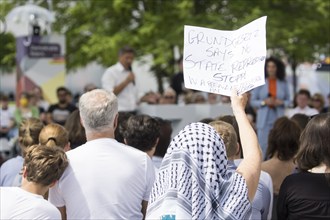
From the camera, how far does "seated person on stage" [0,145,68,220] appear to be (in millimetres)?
4195

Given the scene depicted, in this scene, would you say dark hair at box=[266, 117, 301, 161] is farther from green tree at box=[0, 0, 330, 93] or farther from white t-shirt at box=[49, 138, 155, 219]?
green tree at box=[0, 0, 330, 93]

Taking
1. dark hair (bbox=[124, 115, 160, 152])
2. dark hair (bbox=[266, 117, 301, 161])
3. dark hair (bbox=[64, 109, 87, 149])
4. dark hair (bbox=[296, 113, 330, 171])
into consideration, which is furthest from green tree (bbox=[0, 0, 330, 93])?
dark hair (bbox=[296, 113, 330, 171])

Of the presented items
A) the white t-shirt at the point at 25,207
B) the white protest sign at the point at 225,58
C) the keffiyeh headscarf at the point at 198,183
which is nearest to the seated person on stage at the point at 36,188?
the white t-shirt at the point at 25,207

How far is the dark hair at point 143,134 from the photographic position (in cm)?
576

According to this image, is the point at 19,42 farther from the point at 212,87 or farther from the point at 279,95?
the point at 212,87

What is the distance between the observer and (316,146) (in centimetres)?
468

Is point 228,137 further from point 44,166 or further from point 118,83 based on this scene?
point 118,83

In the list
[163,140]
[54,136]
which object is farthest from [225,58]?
[163,140]

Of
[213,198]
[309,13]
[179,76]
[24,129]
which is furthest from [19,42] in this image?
[213,198]

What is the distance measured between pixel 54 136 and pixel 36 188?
1384 mm

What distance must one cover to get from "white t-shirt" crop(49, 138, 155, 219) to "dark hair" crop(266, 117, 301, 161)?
1.98m

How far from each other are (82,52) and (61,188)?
19540mm

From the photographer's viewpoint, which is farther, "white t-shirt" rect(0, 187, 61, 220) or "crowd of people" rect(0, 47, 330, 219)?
"white t-shirt" rect(0, 187, 61, 220)

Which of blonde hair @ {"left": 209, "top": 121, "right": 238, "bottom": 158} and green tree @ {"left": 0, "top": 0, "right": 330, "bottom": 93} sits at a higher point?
green tree @ {"left": 0, "top": 0, "right": 330, "bottom": 93}
